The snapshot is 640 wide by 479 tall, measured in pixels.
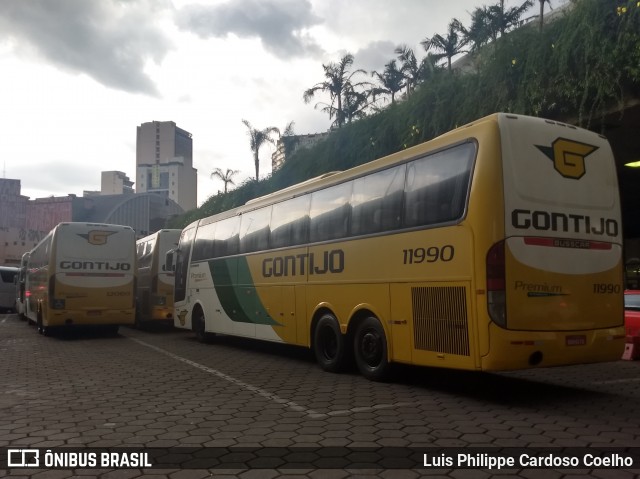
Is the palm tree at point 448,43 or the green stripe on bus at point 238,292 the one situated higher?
the palm tree at point 448,43

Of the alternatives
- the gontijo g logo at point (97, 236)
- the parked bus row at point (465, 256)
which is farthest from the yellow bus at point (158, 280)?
the parked bus row at point (465, 256)

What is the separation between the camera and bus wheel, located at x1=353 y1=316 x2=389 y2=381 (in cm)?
795

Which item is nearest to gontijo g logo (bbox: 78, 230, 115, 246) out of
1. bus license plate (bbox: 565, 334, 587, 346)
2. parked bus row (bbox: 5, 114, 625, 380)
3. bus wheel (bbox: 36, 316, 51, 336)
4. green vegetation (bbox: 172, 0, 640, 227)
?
bus wheel (bbox: 36, 316, 51, 336)

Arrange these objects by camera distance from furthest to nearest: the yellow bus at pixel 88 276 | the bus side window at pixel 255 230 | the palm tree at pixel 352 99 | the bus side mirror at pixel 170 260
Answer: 1. the palm tree at pixel 352 99
2. the bus side mirror at pixel 170 260
3. the yellow bus at pixel 88 276
4. the bus side window at pixel 255 230

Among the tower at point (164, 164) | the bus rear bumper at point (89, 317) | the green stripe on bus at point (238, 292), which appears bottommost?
the bus rear bumper at point (89, 317)

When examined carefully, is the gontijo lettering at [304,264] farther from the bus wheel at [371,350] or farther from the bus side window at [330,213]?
the bus wheel at [371,350]

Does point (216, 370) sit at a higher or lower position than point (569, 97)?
lower

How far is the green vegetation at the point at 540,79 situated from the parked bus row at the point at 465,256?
4.17 metres

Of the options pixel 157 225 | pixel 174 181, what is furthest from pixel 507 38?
pixel 174 181

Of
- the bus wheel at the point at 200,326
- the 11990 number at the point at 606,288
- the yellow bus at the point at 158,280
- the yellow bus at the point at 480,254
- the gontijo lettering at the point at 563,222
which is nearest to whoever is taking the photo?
the yellow bus at the point at 480,254

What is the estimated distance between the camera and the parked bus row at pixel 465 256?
20.8 feet

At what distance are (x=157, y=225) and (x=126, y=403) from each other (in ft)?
248

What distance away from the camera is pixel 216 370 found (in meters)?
9.52

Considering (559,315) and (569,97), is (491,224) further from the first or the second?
(569,97)
